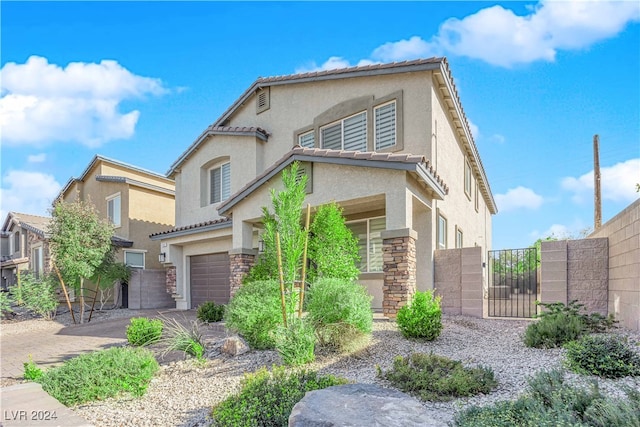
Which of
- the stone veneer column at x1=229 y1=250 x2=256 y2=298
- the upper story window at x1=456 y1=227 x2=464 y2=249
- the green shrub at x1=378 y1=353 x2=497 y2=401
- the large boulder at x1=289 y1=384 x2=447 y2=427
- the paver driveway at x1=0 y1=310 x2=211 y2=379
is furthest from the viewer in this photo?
the upper story window at x1=456 y1=227 x2=464 y2=249

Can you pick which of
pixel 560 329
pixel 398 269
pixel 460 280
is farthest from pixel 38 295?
pixel 560 329

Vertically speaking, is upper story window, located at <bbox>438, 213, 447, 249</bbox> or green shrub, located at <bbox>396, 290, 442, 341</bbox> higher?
upper story window, located at <bbox>438, 213, 447, 249</bbox>

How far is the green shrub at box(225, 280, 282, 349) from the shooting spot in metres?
7.93

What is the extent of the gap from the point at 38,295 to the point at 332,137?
13.7 meters

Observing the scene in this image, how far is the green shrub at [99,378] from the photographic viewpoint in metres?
5.86

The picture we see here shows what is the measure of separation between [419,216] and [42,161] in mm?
14134

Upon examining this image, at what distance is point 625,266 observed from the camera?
8422 millimetres

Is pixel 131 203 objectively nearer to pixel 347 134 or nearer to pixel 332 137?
pixel 332 137

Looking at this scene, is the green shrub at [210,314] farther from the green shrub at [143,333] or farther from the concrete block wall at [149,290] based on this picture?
the concrete block wall at [149,290]

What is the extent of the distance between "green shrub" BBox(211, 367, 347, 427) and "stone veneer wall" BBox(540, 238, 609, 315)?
25.5 ft

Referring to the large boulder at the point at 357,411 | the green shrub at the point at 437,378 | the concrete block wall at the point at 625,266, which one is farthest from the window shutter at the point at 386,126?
the large boulder at the point at 357,411

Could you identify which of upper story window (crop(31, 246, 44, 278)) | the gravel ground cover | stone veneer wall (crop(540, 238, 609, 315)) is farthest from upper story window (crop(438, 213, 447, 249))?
upper story window (crop(31, 246, 44, 278))

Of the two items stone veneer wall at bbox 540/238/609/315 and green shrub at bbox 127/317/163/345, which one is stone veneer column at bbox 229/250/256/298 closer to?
green shrub at bbox 127/317/163/345

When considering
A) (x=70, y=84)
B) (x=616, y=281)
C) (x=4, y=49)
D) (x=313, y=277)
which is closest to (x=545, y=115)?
(x=616, y=281)
